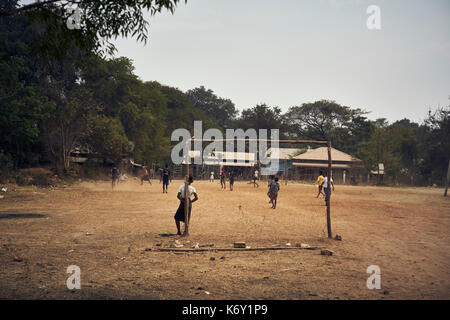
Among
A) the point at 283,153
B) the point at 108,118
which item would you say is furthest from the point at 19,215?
the point at 283,153

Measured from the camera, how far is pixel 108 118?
38844mm

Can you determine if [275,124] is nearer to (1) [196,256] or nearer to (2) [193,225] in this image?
(2) [193,225]

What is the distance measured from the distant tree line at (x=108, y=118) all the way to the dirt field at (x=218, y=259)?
3995 millimetres

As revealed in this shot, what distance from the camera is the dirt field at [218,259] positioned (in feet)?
18.7

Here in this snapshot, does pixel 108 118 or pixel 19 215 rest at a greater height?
pixel 108 118

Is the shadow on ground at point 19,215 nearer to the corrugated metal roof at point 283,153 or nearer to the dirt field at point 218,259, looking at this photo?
the dirt field at point 218,259

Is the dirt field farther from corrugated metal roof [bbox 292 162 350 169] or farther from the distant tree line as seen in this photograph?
corrugated metal roof [bbox 292 162 350 169]

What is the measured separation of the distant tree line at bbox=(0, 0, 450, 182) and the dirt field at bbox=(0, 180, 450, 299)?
157 inches

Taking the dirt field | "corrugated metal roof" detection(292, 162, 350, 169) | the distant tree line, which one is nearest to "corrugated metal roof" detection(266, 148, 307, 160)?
"corrugated metal roof" detection(292, 162, 350, 169)

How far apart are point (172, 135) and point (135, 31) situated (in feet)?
179

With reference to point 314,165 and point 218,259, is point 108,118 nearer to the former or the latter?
point 314,165

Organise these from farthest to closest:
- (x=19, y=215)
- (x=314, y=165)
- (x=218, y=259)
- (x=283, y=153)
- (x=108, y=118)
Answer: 1. (x=283, y=153)
2. (x=314, y=165)
3. (x=108, y=118)
4. (x=19, y=215)
5. (x=218, y=259)

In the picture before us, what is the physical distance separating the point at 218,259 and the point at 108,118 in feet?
112

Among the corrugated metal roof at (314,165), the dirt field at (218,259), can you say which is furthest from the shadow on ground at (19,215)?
the corrugated metal roof at (314,165)
